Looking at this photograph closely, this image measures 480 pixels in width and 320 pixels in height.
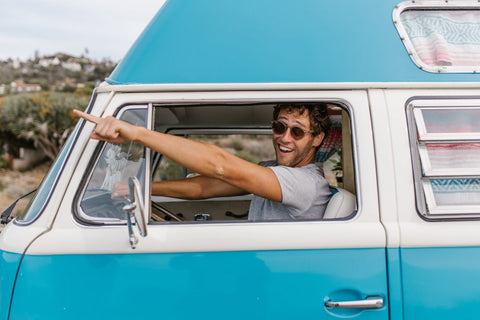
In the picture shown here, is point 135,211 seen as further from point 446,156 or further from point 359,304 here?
point 446,156

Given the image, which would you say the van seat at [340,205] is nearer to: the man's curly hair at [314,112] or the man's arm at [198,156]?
the man's arm at [198,156]

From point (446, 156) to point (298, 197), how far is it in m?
0.67

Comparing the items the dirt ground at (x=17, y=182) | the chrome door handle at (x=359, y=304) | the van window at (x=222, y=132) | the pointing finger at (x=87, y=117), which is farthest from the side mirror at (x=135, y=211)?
the dirt ground at (x=17, y=182)

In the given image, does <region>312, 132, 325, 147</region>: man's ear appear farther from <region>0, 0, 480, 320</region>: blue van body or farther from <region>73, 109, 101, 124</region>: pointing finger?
<region>73, 109, 101, 124</region>: pointing finger

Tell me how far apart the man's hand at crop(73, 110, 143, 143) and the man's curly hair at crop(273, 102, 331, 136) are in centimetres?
83

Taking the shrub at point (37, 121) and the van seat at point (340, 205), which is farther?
the shrub at point (37, 121)

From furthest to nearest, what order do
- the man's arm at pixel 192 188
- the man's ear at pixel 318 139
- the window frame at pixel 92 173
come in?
the man's arm at pixel 192 188 < the man's ear at pixel 318 139 < the window frame at pixel 92 173

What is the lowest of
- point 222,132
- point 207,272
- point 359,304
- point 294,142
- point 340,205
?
point 359,304

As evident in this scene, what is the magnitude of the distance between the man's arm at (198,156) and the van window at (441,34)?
88 centimetres

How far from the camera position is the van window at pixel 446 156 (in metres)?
2.06

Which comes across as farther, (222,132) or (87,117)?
(222,132)

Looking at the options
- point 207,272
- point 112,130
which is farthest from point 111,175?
point 207,272

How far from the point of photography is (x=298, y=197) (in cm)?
227

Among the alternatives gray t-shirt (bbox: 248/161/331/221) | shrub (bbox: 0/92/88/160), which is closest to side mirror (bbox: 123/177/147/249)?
gray t-shirt (bbox: 248/161/331/221)
